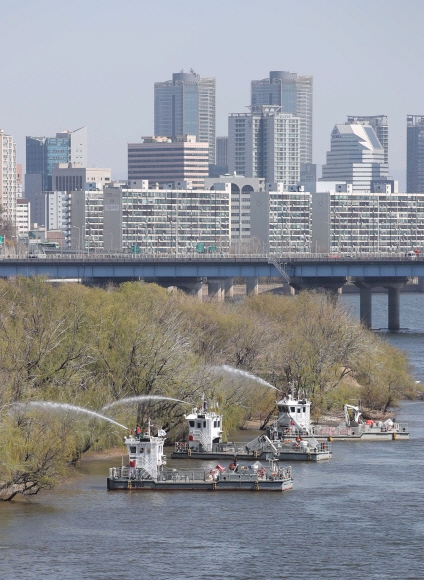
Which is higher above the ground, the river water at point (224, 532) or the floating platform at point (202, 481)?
the floating platform at point (202, 481)

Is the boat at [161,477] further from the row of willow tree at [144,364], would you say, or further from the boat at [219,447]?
the boat at [219,447]

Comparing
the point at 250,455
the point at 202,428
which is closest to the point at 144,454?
the point at 250,455

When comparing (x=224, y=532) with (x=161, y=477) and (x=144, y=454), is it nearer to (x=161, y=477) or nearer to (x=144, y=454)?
(x=161, y=477)

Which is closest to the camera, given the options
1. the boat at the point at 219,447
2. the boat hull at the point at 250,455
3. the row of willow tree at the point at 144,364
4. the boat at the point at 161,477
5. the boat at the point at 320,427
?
the row of willow tree at the point at 144,364

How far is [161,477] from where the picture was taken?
77312 millimetres

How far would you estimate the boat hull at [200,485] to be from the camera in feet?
251

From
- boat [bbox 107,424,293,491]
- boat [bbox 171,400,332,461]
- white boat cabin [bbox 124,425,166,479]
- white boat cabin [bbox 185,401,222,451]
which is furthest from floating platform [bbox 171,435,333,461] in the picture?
white boat cabin [bbox 124,425,166,479]

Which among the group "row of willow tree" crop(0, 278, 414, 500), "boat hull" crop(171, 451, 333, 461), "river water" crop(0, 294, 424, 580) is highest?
"row of willow tree" crop(0, 278, 414, 500)

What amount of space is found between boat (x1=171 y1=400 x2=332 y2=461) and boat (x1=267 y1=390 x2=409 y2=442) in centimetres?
345

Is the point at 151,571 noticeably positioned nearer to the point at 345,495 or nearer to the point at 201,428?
the point at 345,495

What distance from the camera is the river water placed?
197 ft

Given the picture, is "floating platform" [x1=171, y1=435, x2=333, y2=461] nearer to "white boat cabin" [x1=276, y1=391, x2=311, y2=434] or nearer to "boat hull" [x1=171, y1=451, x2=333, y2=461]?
"boat hull" [x1=171, y1=451, x2=333, y2=461]

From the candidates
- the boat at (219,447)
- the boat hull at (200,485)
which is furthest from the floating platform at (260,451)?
the boat hull at (200,485)

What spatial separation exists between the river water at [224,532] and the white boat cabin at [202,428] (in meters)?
A: 8.30
